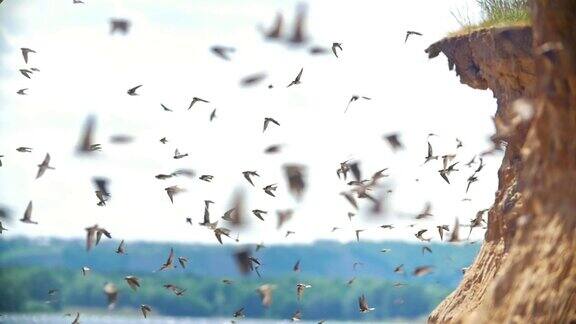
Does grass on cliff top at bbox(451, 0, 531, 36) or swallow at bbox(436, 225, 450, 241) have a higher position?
grass on cliff top at bbox(451, 0, 531, 36)

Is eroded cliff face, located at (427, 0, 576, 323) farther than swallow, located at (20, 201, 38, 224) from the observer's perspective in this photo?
No

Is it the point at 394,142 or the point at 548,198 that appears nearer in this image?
the point at 548,198

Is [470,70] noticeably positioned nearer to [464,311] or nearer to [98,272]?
[464,311]

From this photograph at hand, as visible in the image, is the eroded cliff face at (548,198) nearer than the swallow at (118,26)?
Yes

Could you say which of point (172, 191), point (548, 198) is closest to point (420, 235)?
point (172, 191)

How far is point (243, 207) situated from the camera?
15336 mm

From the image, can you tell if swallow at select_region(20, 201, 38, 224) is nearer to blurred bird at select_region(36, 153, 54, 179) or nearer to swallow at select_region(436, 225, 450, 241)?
blurred bird at select_region(36, 153, 54, 179)

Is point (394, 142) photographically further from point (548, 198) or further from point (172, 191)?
point (548, 198)

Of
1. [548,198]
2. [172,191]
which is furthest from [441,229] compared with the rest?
[548,198]

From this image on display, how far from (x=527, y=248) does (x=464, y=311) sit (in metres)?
6.86

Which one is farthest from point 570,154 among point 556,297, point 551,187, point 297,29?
point 297,29

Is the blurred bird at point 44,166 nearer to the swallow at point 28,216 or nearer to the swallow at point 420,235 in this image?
the swallow at point 28,216

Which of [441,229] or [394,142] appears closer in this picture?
[394,142]

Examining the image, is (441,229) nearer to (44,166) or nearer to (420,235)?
(420,235)
